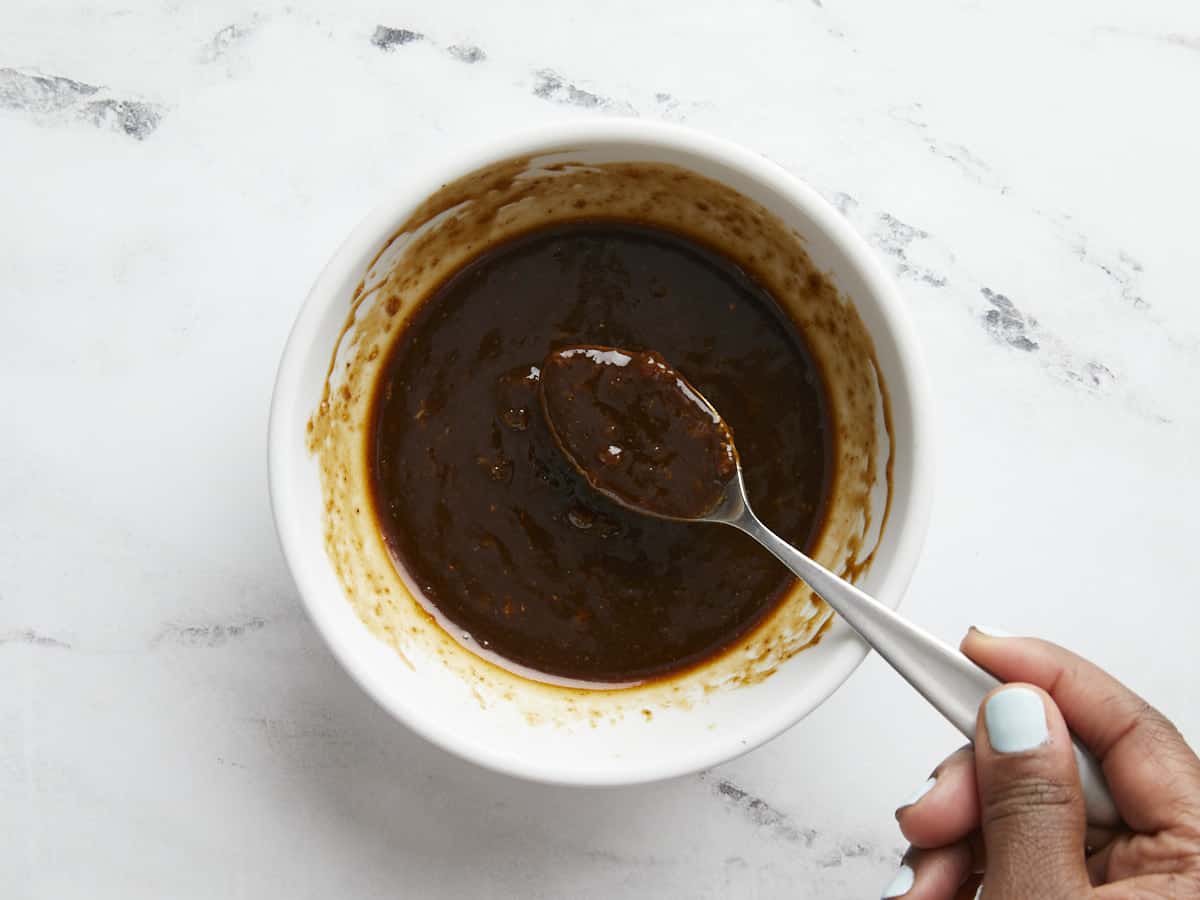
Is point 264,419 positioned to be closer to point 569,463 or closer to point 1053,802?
point 569,463

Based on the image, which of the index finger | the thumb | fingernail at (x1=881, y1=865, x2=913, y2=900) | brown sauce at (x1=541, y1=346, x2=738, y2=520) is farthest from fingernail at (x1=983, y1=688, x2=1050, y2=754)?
brown sauce at (x1=541, y1=346, x2=738, y2=520)

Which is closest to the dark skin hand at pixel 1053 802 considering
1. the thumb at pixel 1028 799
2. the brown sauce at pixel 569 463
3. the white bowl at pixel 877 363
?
the thumb at pixel 1028 799

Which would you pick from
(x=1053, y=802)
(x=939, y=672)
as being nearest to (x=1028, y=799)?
(x=1053, y=802)

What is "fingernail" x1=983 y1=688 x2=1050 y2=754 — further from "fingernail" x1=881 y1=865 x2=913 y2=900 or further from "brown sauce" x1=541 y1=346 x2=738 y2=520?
"brown sauce" x1=541 y1=346 x2=738 y2=520

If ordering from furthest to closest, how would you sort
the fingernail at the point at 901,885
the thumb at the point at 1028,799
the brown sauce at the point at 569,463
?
1. the brown sauce at the point at 569,463
2. the fingernail at the point at 901,885
3. the thumb at the point at 1028,799

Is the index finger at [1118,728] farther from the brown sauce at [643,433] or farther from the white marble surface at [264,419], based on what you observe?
the brown sauce at [643,433]

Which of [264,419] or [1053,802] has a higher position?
[1053,802]

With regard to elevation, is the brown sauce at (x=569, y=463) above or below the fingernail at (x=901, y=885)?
above
